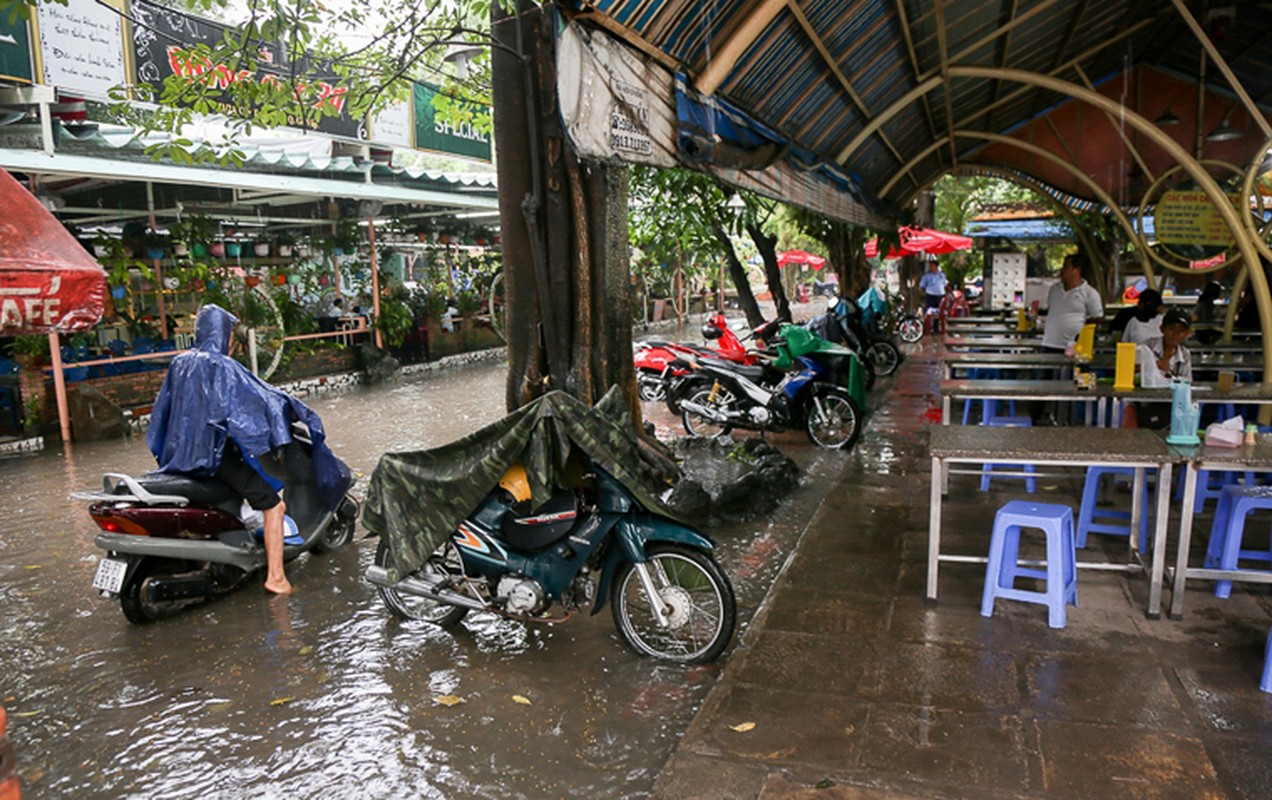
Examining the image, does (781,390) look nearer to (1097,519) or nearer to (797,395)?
(797,395)

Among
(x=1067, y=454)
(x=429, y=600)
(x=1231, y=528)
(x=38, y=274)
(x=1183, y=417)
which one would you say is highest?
(x=38, y=274)

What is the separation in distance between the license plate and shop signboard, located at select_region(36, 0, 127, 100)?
8767mm

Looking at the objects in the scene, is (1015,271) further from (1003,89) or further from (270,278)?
(270,278)

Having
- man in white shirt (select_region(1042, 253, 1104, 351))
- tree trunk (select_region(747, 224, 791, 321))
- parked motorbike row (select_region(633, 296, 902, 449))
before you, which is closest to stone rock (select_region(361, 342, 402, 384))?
tree trunk (select_region(747, 224, 791, 321))

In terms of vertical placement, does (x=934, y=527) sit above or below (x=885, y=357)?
above

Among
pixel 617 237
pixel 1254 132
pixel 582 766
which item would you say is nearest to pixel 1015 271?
pixel 1254 132

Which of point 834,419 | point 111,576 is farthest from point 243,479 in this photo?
point 834,419

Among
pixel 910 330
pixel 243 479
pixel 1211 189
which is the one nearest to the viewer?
pixel 243 479

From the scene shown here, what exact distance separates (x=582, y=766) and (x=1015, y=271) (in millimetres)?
23342

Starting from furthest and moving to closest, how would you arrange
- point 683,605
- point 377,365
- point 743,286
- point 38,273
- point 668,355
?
point 377,365 < point 743,286 < point 668,355 < point 683,605 < point 38,273

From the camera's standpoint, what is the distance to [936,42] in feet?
26.3

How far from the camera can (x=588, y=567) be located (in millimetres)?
4551

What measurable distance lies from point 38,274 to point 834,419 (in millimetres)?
7565

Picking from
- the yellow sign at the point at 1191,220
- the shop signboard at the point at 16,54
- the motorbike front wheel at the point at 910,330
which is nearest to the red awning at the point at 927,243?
the motorbike front wheel at the point at 910,330
